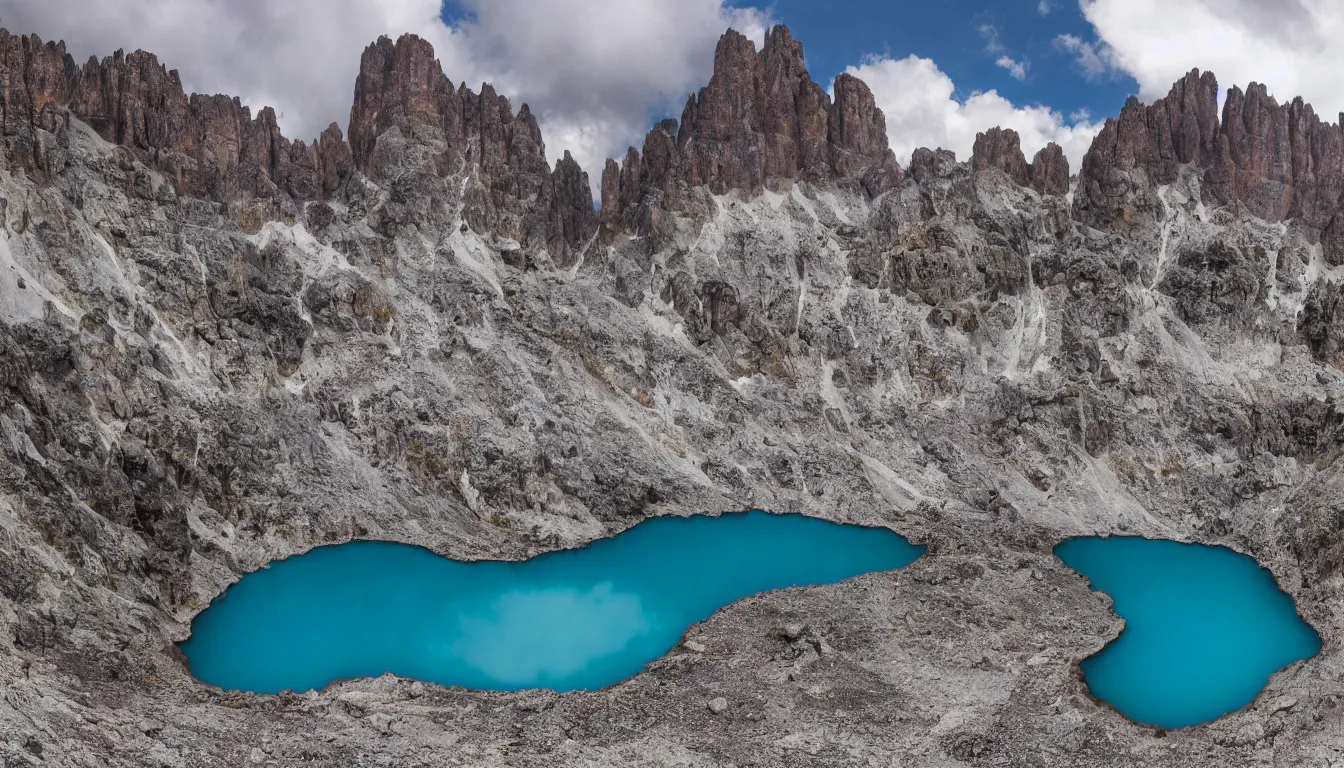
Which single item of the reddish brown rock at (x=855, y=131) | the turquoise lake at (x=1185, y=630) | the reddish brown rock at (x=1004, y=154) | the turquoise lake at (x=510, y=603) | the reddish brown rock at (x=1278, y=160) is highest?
the reddish brown rock at (x=855, y=131)

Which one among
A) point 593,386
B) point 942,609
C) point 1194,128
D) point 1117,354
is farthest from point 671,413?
point 1194,128

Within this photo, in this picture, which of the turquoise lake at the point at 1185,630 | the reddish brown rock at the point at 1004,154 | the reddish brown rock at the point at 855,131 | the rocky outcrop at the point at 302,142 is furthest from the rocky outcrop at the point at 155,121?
the turquoise lake at the point at 1185,630

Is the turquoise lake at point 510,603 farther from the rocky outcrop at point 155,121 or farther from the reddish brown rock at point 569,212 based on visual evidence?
the rocky outcrop at point 155,121

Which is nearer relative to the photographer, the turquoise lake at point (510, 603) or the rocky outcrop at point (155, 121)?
the turquoise lake at point (510, 603)

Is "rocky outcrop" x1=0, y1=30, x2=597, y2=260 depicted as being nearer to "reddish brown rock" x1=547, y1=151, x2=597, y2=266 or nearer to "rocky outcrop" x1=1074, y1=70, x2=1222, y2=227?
"reddish brown rock" x1=547, y1=151, x2=597, y2=266

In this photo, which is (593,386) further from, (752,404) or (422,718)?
(422,718)
